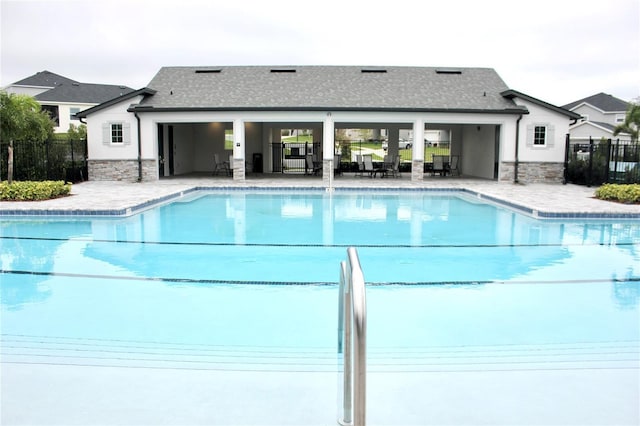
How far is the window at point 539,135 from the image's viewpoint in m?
20.5

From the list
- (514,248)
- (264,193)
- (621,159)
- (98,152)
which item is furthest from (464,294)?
(98,152)

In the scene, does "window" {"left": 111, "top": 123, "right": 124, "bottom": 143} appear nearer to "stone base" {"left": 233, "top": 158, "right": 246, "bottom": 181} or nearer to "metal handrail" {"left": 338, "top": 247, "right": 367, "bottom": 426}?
"stone base" {"left": 233, "top": 158, "right": 246, "bottom": 181}

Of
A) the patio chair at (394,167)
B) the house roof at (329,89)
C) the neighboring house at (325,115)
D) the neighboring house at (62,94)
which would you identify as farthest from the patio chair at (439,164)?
the neighboring house at (62,94)

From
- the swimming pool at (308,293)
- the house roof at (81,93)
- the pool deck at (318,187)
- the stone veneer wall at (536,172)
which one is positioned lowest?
the swimming pool at (308,293)

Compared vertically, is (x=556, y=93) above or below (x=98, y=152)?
above

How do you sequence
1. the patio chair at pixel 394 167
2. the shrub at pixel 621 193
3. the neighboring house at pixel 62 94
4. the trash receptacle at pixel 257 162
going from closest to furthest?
1. the shrub at pixel 621 193
2. the patio chair at pixel 394 167
3. the trash receptacle at pixel 257 162
4. the neighboring house at pixel 62 94

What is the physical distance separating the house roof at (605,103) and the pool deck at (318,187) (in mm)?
31595

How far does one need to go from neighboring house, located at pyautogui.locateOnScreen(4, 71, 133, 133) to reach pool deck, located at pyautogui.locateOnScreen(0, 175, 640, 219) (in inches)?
923

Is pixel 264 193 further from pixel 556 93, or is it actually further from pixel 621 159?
pixel 556 93

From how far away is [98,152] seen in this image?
2059 cm

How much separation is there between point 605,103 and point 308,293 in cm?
4875

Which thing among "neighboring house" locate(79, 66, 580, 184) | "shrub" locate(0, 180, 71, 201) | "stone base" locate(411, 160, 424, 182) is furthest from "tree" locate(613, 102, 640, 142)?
"shrub" locate(0, 180, 71, 201)

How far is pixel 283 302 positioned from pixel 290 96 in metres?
16.3

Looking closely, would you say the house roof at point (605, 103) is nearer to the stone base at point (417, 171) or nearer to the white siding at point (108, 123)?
the stone base at point (417, 171)
